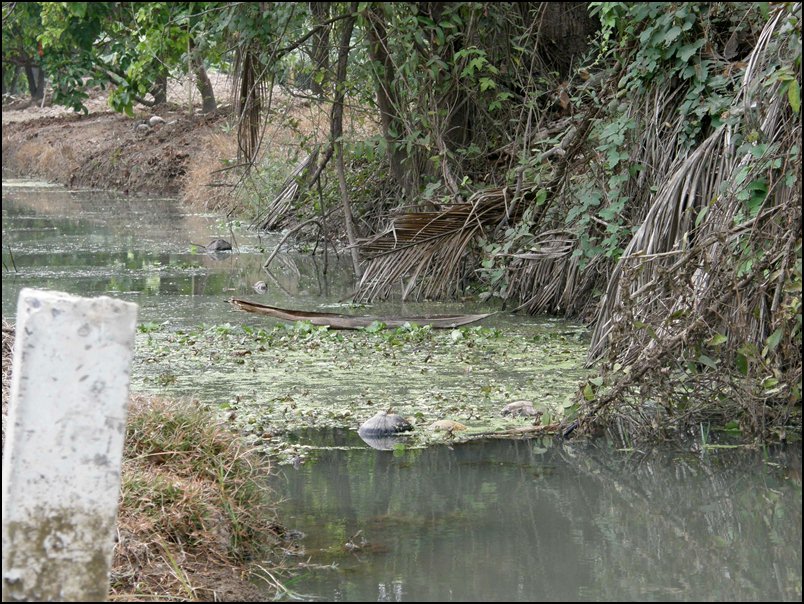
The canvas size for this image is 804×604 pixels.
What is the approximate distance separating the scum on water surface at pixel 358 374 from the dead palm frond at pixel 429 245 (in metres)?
1.15

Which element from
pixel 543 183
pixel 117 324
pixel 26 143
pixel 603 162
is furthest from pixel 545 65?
pixel 26 143

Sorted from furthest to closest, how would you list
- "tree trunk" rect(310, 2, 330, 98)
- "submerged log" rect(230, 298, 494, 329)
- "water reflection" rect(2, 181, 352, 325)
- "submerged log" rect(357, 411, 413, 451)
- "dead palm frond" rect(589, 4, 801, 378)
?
"water reflection" rect(2, 181, 352, 325)
"tree trunk" rect(310, 2, 330, 98)
"submerged log" rect(230, 298, 494, 329)
"submerged log" rect(357, 411, 413, 451)
"dead palm frond" rect(589, 4, 801, 378)

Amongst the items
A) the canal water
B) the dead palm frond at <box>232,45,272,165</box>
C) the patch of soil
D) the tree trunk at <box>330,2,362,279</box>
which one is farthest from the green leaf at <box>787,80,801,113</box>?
the patch of soil

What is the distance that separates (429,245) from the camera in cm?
924

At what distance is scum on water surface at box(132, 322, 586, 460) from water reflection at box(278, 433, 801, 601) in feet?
1.18

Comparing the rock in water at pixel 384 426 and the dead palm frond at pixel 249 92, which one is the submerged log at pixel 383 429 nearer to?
the rock in water at pixel 384 426

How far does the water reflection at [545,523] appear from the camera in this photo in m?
3.85

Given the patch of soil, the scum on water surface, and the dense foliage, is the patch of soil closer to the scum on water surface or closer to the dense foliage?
the dense foliage

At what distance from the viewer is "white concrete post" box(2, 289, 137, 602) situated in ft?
9.00

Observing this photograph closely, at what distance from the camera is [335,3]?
9.81 meters

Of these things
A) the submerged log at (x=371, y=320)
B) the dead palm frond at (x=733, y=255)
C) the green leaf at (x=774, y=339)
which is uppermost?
the dead palm frond at (x=733, y=255)

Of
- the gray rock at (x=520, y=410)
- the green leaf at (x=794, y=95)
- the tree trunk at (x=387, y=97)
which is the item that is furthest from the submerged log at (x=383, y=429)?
the tree trunk at (x=387, y=97)

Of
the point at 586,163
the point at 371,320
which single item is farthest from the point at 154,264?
the point at 586,163

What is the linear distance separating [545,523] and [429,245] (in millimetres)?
4929
